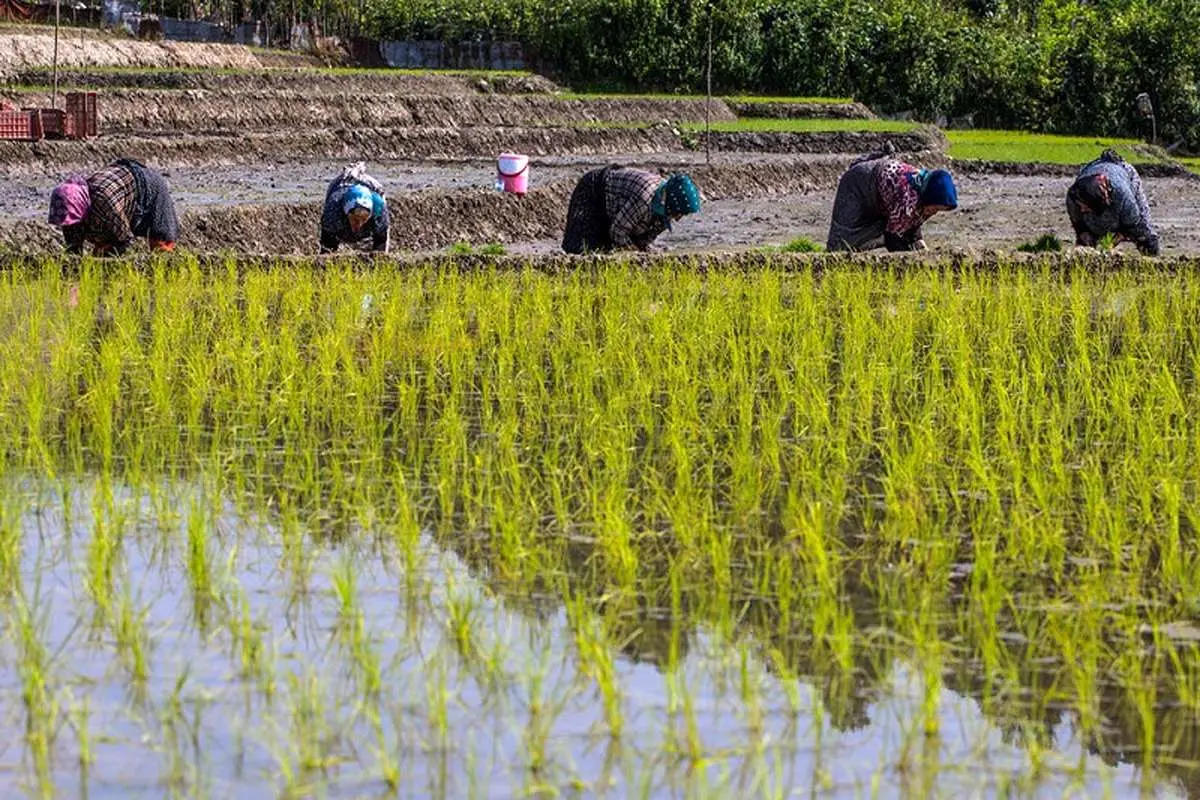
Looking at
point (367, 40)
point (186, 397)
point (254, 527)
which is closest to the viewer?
point (254, 527)

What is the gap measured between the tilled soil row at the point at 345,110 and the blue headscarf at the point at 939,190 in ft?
39.8

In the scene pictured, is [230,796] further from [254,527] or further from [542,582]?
[254,527]

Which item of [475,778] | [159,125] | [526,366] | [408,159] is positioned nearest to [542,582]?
[475,778]

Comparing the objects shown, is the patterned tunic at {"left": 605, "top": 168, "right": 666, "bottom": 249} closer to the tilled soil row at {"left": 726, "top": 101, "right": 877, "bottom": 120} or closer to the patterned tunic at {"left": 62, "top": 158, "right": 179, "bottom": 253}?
the patterned tunic at {"left": 62, "top": 158, "right": 179, "bottom": 253}

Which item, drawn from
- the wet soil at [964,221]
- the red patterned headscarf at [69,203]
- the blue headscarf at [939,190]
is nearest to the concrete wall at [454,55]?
the wet soil at [964,221]

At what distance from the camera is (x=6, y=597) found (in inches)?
147

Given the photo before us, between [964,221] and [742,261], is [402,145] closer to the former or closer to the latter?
[964,221]

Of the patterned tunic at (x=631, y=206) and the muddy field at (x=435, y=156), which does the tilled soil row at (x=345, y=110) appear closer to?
the muddy field at (x=435, y=156)

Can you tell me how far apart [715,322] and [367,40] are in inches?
1050

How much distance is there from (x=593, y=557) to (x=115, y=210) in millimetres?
5198

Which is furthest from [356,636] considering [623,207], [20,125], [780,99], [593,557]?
[780,99]

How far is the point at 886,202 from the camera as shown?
9195 mm

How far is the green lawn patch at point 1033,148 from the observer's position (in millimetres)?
21656

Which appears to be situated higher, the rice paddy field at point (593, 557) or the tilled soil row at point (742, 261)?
the tilled soil row at point (742, 261)
